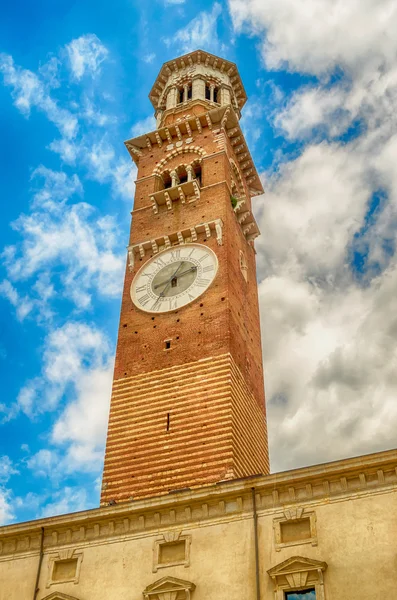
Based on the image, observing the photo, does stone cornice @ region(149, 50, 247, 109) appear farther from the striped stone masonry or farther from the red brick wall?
the striped stone masonry

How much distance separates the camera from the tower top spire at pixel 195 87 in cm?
4431

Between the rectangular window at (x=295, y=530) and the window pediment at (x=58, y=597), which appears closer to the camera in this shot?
the rectangular window at (x=295, y=530)

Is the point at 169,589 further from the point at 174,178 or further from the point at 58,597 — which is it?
the point at 174,178

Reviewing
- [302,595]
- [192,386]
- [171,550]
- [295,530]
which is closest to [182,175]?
[192,386]

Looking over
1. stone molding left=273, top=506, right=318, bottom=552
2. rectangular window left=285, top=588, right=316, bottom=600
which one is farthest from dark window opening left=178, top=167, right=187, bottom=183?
rectangular window left=285, top=588, right=316, bottom=600

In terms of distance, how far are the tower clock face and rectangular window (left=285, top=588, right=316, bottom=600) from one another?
16721 mm

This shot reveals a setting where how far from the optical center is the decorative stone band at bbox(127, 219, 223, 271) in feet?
113

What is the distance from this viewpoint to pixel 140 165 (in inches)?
1622

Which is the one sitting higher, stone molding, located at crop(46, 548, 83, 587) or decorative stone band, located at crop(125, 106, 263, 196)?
decorative stone band, located at crop(125, 106, 263, 196)

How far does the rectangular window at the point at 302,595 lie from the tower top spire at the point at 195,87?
32364 mm

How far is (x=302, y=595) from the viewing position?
1689cm

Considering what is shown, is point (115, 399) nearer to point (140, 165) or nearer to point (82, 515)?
point (82, 515)

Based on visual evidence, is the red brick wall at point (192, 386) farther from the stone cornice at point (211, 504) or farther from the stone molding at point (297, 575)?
the stone molding at point (297, 575)

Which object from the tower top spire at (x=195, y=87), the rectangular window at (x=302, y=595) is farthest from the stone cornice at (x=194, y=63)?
the rectangular window at (x=302, y=595)
